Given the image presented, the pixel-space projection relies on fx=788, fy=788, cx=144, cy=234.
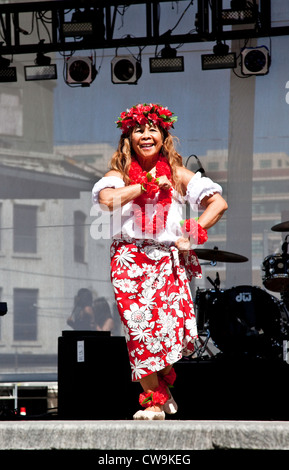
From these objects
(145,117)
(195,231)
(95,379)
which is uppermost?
(145,117)

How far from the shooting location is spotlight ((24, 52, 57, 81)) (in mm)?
6895

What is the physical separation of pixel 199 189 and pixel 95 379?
6.33ft

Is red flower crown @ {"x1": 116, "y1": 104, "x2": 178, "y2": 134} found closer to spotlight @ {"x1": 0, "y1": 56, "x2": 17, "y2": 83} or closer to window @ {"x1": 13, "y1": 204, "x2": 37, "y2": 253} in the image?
spotlight @ {"x1": 0, "y1": 56, "x2": 17, "y2": 83}

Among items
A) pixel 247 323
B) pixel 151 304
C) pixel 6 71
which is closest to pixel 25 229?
pixel 6 71

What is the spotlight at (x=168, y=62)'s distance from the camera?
6.82 metres

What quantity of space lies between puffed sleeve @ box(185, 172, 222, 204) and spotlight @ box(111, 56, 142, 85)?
3.91 meters

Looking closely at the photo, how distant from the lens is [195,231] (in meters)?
2.96

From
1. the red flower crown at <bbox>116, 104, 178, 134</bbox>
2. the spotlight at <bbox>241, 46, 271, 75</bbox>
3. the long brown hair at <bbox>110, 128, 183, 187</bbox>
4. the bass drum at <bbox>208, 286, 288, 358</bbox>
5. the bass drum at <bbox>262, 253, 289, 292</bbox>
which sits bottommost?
the bass drum at <bbox>208, 286, 288, 358</bbox>

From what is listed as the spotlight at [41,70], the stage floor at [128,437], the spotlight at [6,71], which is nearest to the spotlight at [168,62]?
the spotlight at [41,70]

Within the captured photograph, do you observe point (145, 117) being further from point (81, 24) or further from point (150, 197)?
point (81, 24)

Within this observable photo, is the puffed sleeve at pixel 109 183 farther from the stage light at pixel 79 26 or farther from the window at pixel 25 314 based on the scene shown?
the window at pixel 25 314

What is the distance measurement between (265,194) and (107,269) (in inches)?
62.6

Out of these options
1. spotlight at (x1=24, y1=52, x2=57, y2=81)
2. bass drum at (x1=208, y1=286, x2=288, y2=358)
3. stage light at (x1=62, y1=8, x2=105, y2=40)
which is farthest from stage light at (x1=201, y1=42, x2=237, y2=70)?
bass drum at (x1=208, y1=286, x2=288, y2=358)
